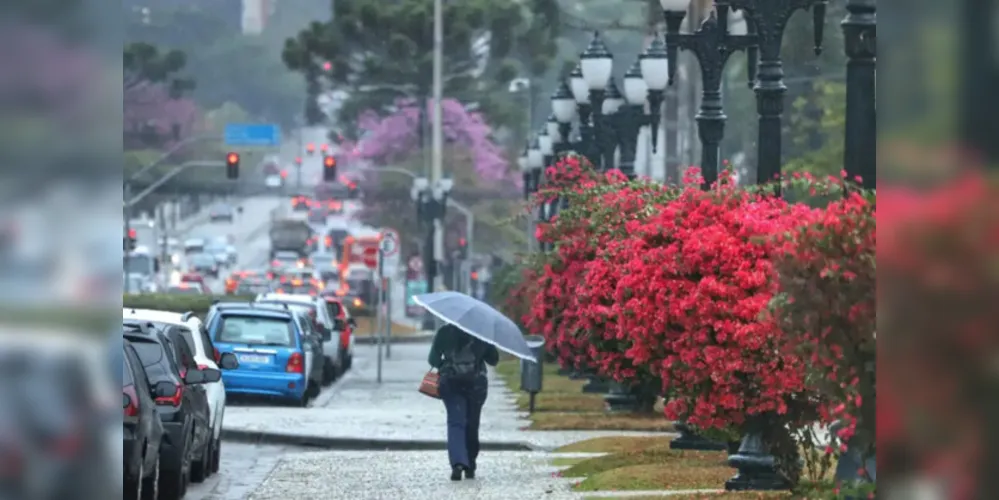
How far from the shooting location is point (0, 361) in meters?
5.21

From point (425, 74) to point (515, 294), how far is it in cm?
5126

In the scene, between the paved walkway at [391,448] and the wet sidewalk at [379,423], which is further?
the wet sidewalk at [379,423]

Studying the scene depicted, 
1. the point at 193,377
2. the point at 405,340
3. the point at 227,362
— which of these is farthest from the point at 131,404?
the point at 405,340

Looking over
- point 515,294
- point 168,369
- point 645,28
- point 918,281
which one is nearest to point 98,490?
point 918,281

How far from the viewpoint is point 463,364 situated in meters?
20.2

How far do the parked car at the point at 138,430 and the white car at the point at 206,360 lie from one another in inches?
158

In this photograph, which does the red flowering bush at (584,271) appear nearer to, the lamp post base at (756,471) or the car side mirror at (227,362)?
the lamp post base at (756,471)

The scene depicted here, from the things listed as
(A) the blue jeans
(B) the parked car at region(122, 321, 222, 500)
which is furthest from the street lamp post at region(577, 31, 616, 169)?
(B) the parked car at region(122, 321, 222, 500)

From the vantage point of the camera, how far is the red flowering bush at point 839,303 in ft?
32.6

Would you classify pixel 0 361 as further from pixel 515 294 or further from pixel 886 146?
pixel 515 294

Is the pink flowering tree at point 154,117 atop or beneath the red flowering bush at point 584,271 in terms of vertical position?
atop

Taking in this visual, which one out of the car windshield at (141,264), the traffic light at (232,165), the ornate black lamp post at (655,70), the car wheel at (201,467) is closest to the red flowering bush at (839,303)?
the car wheel at (201,467)

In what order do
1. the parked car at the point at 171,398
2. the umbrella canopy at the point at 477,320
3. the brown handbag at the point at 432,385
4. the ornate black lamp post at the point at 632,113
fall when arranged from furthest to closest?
the ornate black lamp post at the point at 632,113 → the brown handbag at the point at 432,385 → the umbrella canopy at the point at 477,320 → the parked car at the point at 171,398

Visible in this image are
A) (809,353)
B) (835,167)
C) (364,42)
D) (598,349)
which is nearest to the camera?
(809,353)
